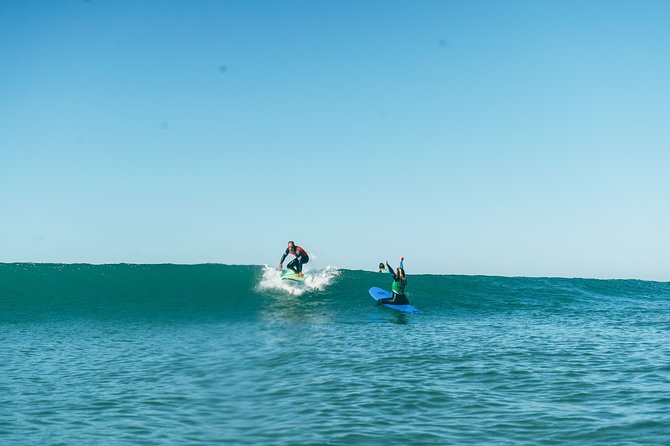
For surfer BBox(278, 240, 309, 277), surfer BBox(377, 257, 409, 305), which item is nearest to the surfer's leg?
surfer BBox(377, 257, 409, 305)

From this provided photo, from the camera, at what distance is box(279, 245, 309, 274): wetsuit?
24.5 meters

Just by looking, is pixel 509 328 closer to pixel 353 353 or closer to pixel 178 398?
pixel 353 353

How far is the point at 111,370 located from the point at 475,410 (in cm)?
746

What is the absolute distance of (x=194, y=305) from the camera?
84.8 feet

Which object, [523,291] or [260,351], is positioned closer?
[260,351]

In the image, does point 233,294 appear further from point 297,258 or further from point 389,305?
point 389,305

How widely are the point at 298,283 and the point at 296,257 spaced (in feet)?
14.9

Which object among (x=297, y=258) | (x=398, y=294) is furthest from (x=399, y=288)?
(x=297, y=258)

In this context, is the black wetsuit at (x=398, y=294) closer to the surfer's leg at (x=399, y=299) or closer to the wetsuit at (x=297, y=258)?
the surfer's leg at (x=399, y=299)

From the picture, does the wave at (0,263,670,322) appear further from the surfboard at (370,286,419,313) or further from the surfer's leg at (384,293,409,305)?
the surfer's leg at (384,293,409,305)

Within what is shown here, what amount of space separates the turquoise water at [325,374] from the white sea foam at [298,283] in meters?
3.72

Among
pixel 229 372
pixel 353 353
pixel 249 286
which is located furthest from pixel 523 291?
pixel 229 372

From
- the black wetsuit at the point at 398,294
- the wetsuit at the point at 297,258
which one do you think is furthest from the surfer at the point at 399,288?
the wetsuit at the point at 297,258

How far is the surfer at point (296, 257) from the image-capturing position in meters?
24.5
